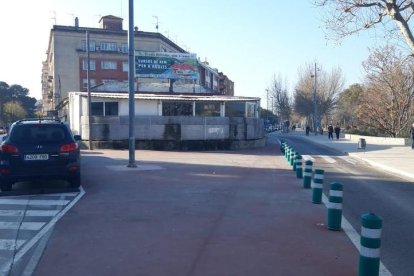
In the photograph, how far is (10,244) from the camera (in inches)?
263

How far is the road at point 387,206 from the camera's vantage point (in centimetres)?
626

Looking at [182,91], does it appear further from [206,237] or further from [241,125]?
[206,237]

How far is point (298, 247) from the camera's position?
6.51 meters

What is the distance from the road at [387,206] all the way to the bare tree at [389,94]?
22.8 m

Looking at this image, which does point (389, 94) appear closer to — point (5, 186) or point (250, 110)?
A: point (250, 110)

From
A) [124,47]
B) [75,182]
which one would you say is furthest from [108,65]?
[75,182]

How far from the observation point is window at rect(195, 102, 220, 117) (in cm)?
3017

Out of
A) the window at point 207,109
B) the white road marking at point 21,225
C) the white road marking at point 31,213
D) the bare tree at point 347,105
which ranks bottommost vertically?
the white road marking at point 21,225

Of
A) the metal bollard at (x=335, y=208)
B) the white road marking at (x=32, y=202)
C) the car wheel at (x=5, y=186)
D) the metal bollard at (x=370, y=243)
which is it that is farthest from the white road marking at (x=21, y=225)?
the metal bollard at (x=370, y=243)

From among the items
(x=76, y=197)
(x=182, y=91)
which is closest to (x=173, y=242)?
(x=76, y=197)

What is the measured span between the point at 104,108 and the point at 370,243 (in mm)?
26494

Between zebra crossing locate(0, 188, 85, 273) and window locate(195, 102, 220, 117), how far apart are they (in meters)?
19.2

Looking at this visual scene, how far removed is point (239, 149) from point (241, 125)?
1.51 meters

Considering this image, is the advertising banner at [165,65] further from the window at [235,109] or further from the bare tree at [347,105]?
the bare tree at [347,105]
